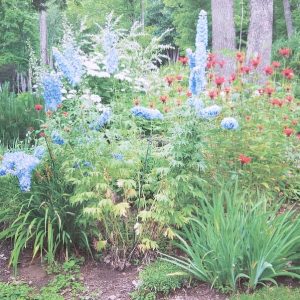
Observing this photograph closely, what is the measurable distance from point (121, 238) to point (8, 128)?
3.52 m

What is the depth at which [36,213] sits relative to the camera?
416cm

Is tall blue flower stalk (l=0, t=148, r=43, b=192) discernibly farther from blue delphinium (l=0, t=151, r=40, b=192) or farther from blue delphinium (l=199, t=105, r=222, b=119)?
blue delphinium (l=199, t=105, r=222, b=119)

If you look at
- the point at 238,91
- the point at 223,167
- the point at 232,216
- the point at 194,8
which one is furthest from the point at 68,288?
the point at 194,8

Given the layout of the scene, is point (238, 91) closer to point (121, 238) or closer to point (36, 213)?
point (121, 238)

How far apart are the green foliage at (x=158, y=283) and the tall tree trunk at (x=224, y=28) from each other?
21.9 feet

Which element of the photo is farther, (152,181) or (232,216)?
(152,181)

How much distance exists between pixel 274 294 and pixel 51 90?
2.51 m

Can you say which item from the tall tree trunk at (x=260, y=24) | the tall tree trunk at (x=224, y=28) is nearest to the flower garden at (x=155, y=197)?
the tall tree trunk at (x=260, y=24)

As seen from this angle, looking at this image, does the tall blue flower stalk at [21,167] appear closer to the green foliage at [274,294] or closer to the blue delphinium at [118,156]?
the blue delphinium at [118,156]

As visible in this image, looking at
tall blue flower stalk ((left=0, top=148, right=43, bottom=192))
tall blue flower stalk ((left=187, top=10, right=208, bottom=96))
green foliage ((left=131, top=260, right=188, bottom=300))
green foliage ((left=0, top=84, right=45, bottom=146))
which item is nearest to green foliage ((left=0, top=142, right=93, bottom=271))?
tall blue flower stalk ((left=0, top=148, right=43, bottom=192))

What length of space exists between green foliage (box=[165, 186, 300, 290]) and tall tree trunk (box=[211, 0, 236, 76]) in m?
6.52

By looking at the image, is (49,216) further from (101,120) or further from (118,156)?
(101,120)

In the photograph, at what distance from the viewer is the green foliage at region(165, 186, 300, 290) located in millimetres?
3211

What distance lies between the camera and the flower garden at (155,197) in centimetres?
335
